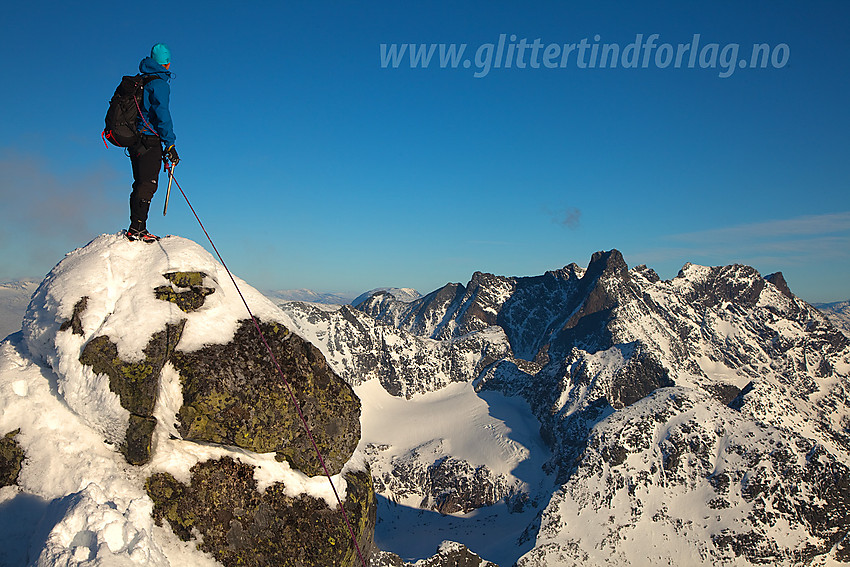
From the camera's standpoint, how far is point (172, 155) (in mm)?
12781

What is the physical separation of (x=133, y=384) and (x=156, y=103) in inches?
278

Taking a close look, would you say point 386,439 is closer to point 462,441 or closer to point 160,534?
point 462,441

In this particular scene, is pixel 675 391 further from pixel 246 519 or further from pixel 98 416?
pixel 98 416

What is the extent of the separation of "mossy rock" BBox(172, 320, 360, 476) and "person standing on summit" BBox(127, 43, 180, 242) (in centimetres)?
447

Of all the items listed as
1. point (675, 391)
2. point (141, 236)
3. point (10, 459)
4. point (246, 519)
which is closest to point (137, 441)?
point (10, 459)

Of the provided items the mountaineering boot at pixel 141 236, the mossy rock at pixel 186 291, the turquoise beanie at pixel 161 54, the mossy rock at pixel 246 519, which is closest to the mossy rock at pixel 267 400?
the mossy rock at pixel 246 519

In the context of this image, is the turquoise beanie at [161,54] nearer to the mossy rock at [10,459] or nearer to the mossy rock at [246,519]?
the mossy rock at [10,459]

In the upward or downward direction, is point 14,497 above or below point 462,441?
above

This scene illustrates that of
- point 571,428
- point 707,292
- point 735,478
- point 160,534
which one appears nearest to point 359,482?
point 160,534

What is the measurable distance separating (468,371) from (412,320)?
64470 millimetres

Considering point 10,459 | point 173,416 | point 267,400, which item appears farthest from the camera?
point 267,400

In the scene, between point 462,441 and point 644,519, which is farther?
point 462,441

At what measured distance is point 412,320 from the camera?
19700cm

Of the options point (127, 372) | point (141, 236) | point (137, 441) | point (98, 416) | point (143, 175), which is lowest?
point (137, 441)
